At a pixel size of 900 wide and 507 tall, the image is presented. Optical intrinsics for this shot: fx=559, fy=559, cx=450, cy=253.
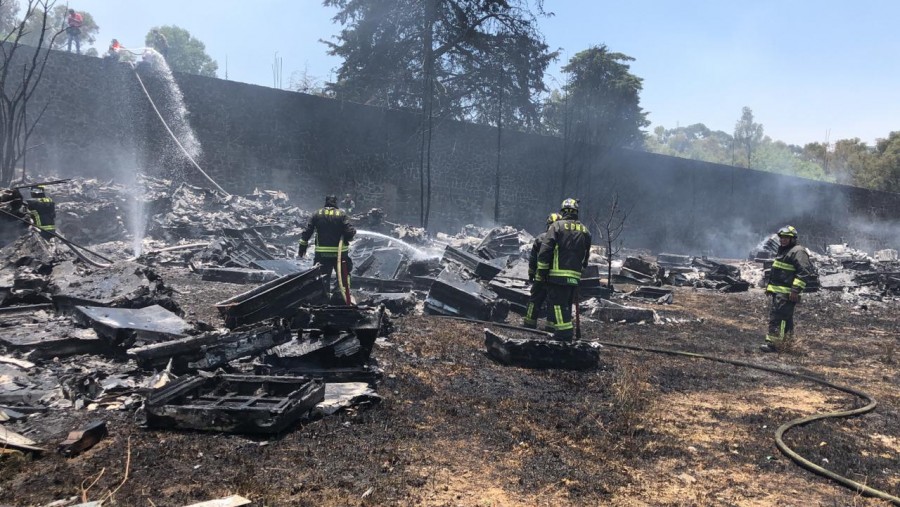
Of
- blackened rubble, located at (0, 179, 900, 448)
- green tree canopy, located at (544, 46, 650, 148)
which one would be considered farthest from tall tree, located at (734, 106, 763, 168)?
blackened rubble, located at (0, 179, 900, 448)

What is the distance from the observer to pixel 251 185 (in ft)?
60.2

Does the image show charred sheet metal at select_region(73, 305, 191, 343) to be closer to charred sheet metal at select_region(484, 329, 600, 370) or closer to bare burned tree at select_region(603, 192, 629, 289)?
charred sheet metal at select_region(484, 329, 600, 370)

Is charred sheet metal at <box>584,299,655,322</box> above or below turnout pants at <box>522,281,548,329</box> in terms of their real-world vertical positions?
below

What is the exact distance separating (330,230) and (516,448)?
5.28 meters

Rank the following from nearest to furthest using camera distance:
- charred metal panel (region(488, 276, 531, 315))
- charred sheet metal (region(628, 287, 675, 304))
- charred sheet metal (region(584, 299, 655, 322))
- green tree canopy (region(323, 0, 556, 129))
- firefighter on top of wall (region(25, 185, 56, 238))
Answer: charred sheet metal (region(584, 299, 655, 322)), firefighter on top of wall (region(25, 185, 56, 238)), charred metal panel (region(488, 276, 531, 315)), charred sheet metal (region(628, 287, 675, 304)), green tree canopy (region(323, 0, 556, 129))

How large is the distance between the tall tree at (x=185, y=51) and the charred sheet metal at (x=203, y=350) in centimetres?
5202

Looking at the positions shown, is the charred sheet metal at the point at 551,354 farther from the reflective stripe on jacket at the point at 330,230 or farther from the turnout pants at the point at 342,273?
the reflective stripe on jacket at the point at 330,230

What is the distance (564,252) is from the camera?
22.3 feet

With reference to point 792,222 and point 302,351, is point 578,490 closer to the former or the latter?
point 302,351

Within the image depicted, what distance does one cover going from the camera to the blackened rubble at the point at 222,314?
4.40m

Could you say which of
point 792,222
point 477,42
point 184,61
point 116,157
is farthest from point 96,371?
point 184,61

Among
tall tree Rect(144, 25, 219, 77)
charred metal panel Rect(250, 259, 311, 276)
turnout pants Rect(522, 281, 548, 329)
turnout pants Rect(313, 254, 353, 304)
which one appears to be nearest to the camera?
turnout pants Rect(522, 281, 548, 329)

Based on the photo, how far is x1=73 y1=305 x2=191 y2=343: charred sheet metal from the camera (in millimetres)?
5382

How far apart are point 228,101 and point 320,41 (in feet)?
35.3
